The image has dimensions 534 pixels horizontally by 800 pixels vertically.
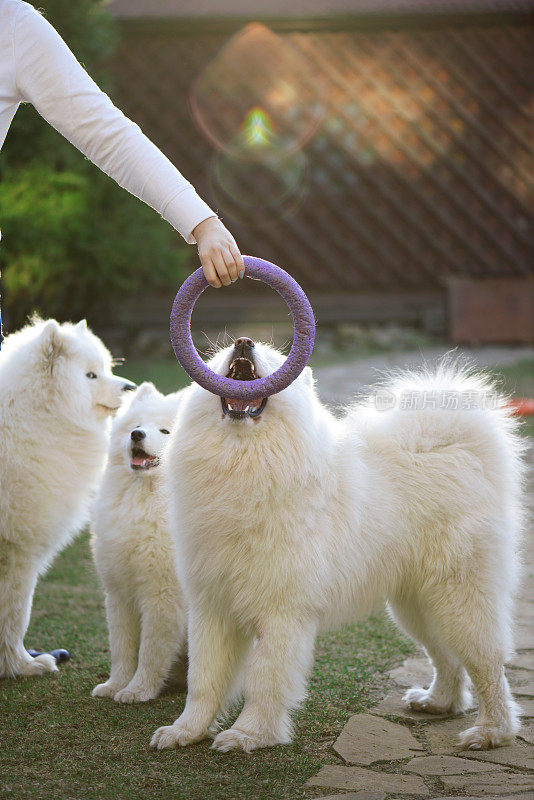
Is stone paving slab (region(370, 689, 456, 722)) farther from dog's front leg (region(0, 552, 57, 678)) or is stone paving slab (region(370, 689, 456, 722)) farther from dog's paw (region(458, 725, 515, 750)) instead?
dog's front leg (region(0, 552, 57, 678))

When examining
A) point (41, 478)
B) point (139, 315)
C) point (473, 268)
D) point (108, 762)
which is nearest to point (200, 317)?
point (139, 315)

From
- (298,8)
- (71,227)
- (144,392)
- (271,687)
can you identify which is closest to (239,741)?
(271,687)

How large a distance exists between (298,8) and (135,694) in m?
13.8

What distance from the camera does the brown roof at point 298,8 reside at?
14.2 metres

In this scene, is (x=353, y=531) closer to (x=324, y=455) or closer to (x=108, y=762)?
(x=324, y=455)

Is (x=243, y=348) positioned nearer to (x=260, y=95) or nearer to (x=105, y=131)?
(x=105, y=131)

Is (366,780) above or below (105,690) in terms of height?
below

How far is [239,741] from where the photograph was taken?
2711 mm

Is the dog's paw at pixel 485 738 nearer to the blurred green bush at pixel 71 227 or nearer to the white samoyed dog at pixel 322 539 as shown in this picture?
the white samoyed dog at pixel 322 539

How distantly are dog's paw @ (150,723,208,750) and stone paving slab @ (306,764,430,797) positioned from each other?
0.45 metres

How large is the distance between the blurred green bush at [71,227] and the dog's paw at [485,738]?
804 centimetres

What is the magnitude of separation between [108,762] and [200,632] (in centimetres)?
49

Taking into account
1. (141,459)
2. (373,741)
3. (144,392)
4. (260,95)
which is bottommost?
(373,741)

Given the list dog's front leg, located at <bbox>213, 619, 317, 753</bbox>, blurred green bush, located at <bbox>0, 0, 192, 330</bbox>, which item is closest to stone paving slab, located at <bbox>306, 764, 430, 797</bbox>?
dog's front leg, located at <bbox>213, 619, 317, 753</bbox>
